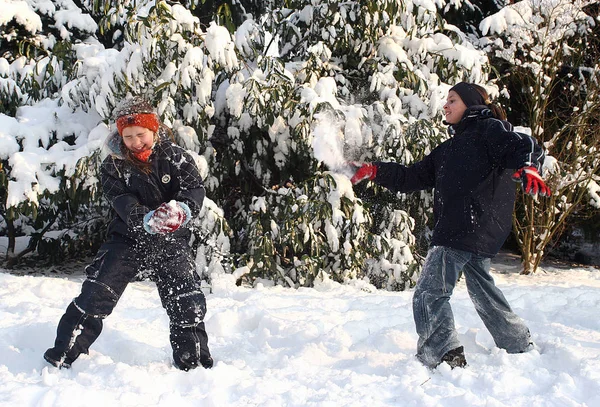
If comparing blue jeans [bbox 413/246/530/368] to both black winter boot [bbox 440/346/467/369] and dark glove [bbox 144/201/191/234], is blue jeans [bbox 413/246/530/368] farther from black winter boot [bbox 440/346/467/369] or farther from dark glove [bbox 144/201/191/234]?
dark glove [bbox 144/201/191/234]

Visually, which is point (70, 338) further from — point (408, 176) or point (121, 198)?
point (408, 176)

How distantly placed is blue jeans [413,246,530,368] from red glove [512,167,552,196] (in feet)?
1.58

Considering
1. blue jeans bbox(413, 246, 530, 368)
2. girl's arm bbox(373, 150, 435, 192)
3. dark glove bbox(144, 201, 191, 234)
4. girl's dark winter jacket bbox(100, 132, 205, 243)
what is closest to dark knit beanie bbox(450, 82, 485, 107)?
girl's arm bbox(373, 150, 435, 192)

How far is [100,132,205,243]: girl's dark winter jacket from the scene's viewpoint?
107 inches

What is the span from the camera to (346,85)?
18.8ft

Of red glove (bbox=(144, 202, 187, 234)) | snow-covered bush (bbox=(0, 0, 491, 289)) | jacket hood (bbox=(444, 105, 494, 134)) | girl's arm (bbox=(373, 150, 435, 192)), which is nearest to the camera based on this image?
red glove (bbox=(144, 202, 187, 234))

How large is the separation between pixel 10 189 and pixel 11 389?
2.89 meters

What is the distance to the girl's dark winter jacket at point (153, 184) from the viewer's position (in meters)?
2.72

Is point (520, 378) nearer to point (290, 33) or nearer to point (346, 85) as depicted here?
point (346, 85)

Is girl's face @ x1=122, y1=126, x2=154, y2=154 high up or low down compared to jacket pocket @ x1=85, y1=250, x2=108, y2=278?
up

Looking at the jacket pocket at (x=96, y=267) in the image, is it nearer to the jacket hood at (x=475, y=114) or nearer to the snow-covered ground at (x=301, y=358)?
the snow-covered ground at (x=301, y=358)

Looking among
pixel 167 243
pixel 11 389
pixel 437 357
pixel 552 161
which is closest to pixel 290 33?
pixel 552 161

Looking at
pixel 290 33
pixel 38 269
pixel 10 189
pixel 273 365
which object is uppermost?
pixel 290 33

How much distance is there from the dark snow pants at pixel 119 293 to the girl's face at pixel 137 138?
446mm
